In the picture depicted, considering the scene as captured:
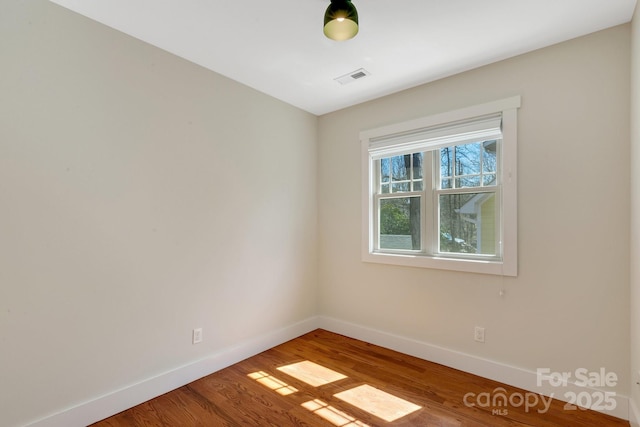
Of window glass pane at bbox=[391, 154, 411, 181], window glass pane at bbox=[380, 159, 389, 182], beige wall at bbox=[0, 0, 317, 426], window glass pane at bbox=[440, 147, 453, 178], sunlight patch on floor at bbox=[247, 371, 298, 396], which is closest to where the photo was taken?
beige wall at bbox=[0, 0, 317, 426]

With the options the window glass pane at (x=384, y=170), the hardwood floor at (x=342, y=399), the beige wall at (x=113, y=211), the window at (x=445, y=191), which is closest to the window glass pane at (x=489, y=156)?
the window at (x=445, y=191)

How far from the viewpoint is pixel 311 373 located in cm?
258

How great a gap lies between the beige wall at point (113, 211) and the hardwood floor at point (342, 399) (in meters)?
0.32

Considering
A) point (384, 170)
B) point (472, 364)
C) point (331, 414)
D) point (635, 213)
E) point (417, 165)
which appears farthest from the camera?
point (384, 170)

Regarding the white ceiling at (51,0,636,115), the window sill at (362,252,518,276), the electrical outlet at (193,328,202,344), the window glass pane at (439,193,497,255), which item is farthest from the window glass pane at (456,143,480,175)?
the electrical outlet at (193,328,202,344)

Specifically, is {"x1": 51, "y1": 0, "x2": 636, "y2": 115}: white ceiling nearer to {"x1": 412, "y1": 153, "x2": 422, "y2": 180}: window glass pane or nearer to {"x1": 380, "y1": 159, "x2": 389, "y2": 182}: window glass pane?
{"x1": 412, "y1": 153, "x2": 422, "y2": 180}: window glass pane

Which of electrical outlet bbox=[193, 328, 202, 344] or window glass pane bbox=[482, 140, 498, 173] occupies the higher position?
window glass pane bbox=[482, 140, 498, 173]

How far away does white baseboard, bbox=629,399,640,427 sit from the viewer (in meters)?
1.76

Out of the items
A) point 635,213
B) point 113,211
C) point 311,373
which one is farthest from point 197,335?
point 635,213

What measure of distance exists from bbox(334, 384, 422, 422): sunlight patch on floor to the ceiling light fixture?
2.38 metres

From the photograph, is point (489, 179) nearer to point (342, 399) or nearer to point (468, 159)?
point (468, 159)

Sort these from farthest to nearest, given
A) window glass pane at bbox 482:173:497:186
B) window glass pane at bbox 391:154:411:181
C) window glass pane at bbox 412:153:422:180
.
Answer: window glass pane at bbox 391:154:411:181
window glass pane at bbox 412:153:422:180
window glass pane at bbox 482:173:497:186

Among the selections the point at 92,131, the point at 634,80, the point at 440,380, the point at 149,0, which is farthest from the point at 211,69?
the point at 440,380

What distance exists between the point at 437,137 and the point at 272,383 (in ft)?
8.47
